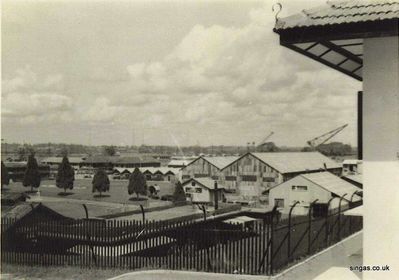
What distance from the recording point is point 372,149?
21.0 ft

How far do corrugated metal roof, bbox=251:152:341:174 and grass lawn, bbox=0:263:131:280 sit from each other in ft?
206

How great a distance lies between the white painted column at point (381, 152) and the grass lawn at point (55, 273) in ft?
22.4

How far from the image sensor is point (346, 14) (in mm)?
6309

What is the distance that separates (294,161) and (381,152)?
72194 mm

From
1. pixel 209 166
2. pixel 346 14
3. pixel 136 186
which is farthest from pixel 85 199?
pixel 346 14

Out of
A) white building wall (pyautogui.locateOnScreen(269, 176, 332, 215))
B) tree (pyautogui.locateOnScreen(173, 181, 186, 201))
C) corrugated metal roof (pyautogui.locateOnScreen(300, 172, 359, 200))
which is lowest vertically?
tree (pyautogui.locateOnScreen(173, 181, 186, 201))

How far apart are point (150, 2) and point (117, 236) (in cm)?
659

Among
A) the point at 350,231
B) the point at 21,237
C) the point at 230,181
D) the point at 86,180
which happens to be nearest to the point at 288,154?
the point at 230,181

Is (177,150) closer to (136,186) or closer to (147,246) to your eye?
(136,186)

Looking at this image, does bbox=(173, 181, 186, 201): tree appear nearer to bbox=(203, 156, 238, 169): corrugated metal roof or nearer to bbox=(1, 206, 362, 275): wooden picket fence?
bbox=(203, 156, 238, 169): corrugated metal roof

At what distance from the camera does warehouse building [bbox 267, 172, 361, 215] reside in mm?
56344

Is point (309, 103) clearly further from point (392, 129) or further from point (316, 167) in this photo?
point (392, 129)

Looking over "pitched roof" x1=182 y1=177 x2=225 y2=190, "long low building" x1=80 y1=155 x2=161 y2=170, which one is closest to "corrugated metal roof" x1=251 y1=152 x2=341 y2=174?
"pitched roof" x1=182 y1=177 x2=225 y2=190

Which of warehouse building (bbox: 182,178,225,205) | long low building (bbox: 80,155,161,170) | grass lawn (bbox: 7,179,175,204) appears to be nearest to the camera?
warehouse building (bbox: 182,178,225,205)
